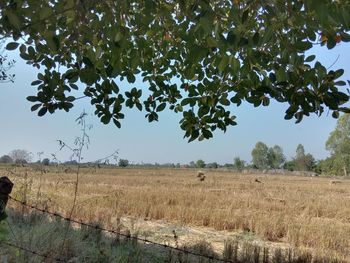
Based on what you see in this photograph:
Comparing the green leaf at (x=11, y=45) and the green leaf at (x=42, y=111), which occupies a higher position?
the green leaf at (x=11, y=45)

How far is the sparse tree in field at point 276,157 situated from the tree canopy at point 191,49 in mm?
110671

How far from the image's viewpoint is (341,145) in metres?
73.6

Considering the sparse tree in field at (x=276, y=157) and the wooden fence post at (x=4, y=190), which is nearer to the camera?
the wooden fence post at (x=4, y=190)

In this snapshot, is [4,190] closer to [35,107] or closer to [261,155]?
[35,107]

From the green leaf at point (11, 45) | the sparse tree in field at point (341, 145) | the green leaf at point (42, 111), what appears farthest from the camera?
the sparse tree in field at point (341, 145)

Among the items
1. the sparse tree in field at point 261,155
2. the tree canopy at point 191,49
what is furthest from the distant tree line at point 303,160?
the tree canopy at point 191,49

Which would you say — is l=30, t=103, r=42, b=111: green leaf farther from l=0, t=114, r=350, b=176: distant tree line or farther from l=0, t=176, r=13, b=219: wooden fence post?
l=0, t=114, r=350, b=176: distant tree line

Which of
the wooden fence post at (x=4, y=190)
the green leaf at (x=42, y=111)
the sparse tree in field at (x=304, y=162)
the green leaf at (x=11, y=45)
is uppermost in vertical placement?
the sparse tree in field at (x=304, y=162)

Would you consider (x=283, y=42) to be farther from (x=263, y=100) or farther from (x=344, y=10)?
(x=263, y=100)

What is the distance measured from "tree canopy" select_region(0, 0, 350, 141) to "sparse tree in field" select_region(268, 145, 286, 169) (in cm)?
11067

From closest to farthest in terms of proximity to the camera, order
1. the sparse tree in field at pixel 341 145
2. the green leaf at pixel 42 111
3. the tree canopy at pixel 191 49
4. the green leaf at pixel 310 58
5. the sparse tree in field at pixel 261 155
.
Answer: the tree canopy at pixel 191 49
the green leaf at pixel 310 58
the green leaf at pixel 42 111
the sparse tree in field at pixel 341 145
the sparse tree in field at pixel 261 155

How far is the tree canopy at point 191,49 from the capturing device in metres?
2.10

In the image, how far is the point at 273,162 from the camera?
11438 cm

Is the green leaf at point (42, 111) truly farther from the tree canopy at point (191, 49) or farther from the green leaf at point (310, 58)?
the green leaf at point (310, 58)
